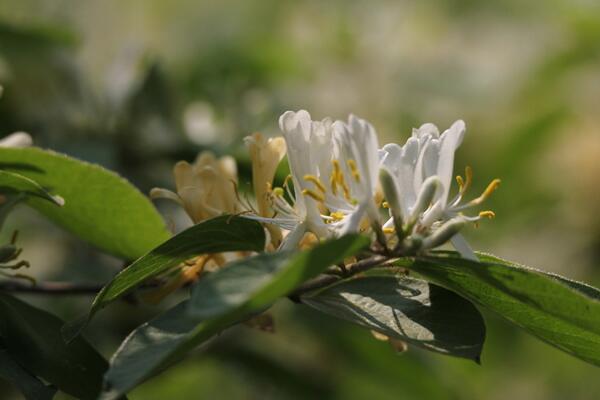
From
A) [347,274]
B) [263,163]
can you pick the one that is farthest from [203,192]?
[347,274]

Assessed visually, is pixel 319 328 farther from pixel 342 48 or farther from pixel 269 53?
pixel 342 48

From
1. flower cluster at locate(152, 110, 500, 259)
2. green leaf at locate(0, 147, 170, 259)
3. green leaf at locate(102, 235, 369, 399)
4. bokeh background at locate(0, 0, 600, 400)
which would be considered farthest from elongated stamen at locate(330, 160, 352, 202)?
bokeh background at locate(0, 0, 600, 400)

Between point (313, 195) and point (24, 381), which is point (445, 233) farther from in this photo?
point (24, 381)

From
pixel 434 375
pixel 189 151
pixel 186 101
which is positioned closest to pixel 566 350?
pixel 189 151

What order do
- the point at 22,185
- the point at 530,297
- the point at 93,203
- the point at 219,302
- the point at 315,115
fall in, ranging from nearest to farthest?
the point at 219,302, the point at 530,297, the point at 22,185, the point at 93,203, the point at 315,115

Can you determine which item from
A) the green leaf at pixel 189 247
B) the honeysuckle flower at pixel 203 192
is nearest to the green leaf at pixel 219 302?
the green leaf at pixel 189 247

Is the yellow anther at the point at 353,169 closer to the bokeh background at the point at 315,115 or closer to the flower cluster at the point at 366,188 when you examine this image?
the flower cluster at the point at 366,188
